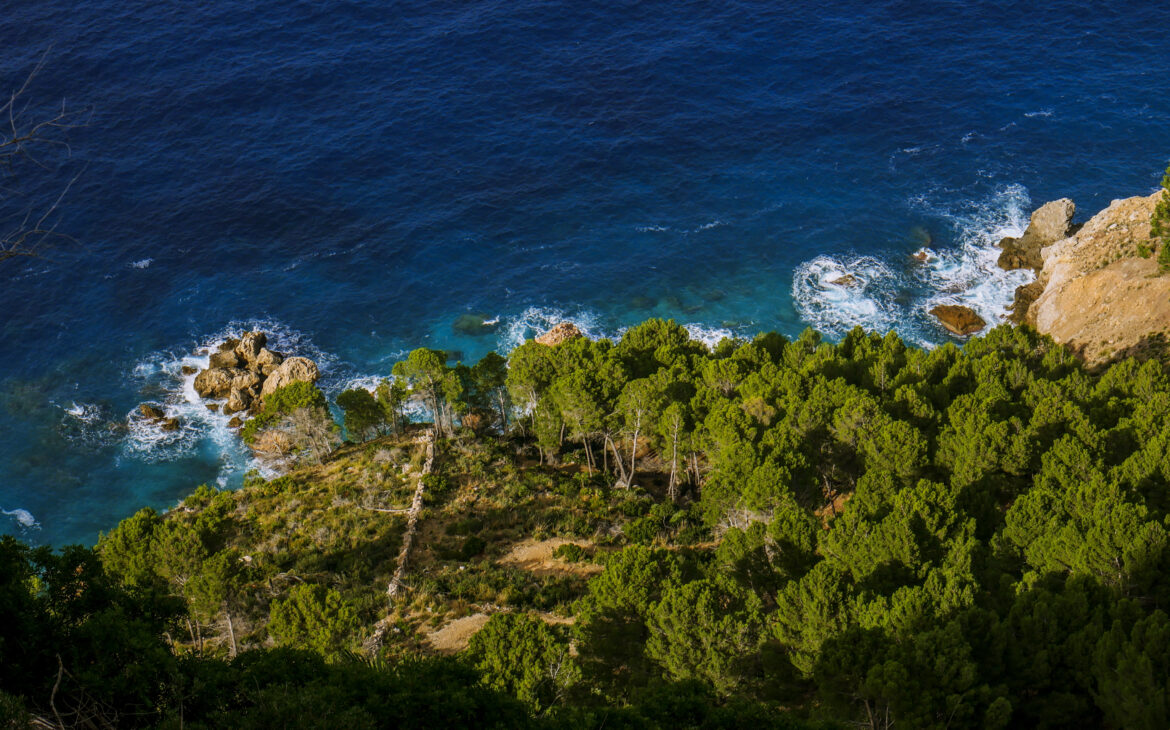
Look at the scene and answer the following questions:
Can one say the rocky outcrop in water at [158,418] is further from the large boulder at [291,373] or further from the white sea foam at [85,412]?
the large boulder at [291,373]

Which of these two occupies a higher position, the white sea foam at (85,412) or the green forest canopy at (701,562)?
the green forest canopy at (701,562)

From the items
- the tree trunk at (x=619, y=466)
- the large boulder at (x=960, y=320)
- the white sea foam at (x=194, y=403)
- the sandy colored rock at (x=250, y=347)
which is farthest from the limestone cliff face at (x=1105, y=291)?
the sandy colored rock at (x=250, y=347)

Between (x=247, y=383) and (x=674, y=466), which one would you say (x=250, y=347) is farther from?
(x=674, y=466)

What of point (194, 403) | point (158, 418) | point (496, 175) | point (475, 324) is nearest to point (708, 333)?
point (475, 324)

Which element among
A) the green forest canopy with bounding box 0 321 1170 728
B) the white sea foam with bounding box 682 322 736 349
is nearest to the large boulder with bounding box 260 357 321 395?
the green forest canopy with bounding box 0 321 1170 728

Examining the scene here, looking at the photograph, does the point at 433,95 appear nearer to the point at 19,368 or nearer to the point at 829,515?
the point at 19,368

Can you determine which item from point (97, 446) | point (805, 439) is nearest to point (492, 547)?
point (805, 439)

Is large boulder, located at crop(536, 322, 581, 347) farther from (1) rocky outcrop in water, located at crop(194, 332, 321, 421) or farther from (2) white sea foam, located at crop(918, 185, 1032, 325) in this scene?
(2) white sea foam, located at crop(918, 185, 1032, 325)
